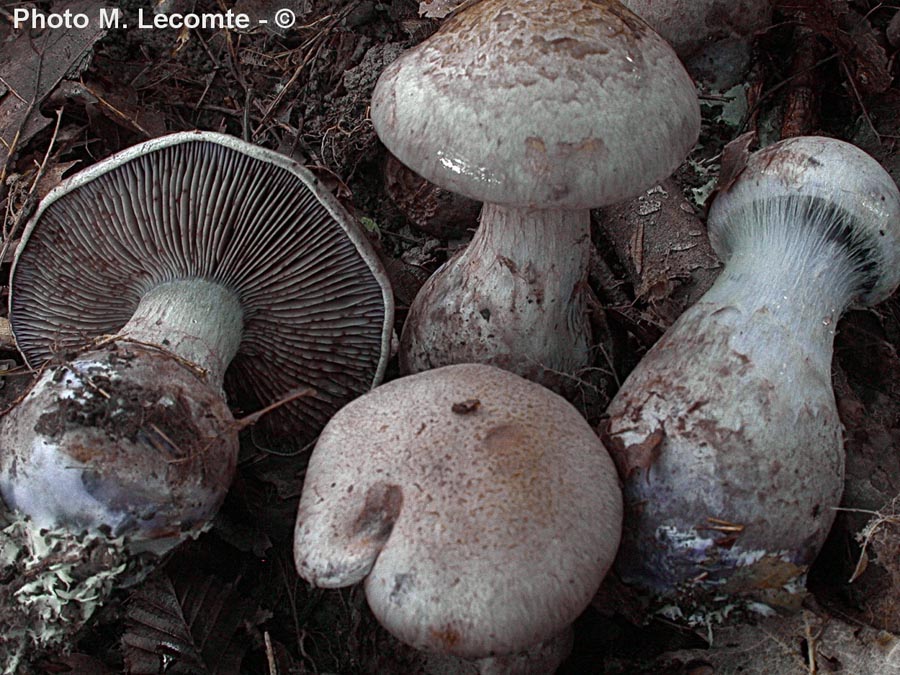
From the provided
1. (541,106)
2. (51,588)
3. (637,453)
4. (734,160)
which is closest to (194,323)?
(51,588)

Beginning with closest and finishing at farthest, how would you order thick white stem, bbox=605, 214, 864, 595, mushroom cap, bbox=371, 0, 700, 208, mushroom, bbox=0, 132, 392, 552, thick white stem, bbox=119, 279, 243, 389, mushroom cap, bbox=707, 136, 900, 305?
mushroom cap, bbox=371, 0, 700, 208 → mushroom, bbox=0, 132, 392, 552 → thick white stem, bbox=605, 214, 864, 595 → mushroom cap, bbox=707, 136, 900, 305 → thick white stem, bbox=119, 279, 243, 389

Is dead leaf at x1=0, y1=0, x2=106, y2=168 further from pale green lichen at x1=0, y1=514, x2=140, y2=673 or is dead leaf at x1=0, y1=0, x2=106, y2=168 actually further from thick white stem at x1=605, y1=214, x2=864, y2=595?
thick white stem at x1=605, y1=214, x2=864, y2=595

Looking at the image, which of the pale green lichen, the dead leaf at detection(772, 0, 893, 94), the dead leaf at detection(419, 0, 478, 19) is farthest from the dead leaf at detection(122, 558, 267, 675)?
the dead leaf at detection(772, 0, 893, 94)

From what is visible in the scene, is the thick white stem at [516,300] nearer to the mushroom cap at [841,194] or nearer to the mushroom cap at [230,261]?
the mushroom cap at [230,261]

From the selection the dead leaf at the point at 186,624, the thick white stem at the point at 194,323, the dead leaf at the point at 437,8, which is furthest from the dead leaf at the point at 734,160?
the dead leaf at the point at 186,624

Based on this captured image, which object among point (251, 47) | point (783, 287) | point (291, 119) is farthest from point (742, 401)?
point (251, 47)

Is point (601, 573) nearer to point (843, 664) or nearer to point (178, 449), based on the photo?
point (843, 664)
